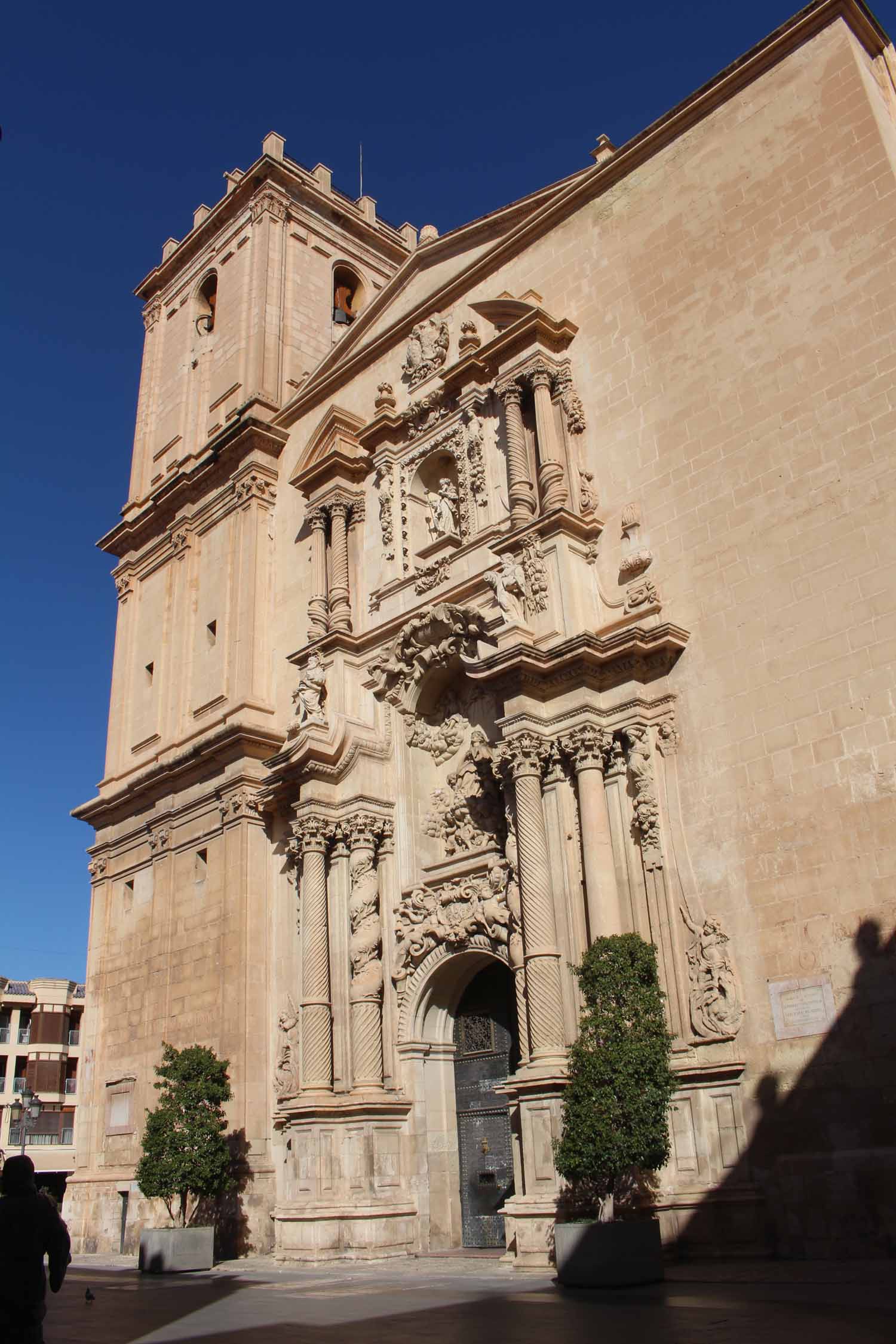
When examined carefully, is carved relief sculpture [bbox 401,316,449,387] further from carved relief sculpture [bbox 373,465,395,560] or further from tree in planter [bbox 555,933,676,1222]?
tree in planter [bbox 555,933,676,1222]

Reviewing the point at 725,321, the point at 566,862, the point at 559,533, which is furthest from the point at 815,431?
the point at 566,862

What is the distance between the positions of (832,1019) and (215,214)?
2491cm

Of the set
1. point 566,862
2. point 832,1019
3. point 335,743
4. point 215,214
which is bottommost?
point 832,1019

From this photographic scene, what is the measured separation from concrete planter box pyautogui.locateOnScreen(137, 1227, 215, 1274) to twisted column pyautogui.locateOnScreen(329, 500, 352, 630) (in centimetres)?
→ 970

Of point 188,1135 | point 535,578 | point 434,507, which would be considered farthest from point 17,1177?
point 434,507

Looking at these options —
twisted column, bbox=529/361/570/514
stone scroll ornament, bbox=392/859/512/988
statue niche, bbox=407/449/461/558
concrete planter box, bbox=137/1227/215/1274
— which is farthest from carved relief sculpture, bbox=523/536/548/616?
concrete planter box, bbox=137/1227/215/1274

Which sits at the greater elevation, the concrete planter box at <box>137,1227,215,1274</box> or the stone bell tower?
the stone bell tower

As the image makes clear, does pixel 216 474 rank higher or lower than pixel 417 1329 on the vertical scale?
higher

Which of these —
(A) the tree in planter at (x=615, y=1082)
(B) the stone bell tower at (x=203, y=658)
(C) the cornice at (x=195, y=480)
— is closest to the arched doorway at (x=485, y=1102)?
(B) the stone bell tower at (x=203, y=658)

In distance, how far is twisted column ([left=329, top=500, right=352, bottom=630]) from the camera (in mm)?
21000

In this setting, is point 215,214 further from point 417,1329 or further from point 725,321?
point 417,1329

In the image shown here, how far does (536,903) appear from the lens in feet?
49.8

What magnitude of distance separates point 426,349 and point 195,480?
281 inches

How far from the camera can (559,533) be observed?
17.0 m
